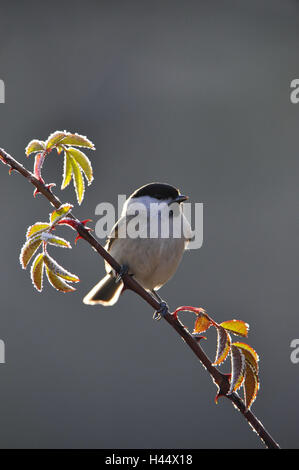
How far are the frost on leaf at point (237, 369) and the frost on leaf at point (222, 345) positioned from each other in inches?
0.5

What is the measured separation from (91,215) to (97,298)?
69.5 inches

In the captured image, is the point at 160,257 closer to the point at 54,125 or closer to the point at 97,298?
the point at 97,298

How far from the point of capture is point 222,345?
84 cm

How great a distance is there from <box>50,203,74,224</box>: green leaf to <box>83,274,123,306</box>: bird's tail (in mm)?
1335

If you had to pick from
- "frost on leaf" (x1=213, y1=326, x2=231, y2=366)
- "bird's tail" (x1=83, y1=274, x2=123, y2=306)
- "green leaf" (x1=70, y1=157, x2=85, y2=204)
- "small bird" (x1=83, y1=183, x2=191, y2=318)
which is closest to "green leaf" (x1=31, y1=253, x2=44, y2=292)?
"green leaf" (x1=70, y1=157, x2=85, y2=204)

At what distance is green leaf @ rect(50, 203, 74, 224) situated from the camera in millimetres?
825

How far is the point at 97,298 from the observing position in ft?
7.16

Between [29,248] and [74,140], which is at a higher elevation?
[74,140]

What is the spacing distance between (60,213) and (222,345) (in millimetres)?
323

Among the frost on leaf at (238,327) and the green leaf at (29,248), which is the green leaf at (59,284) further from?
the frost on leaf at (238,327)

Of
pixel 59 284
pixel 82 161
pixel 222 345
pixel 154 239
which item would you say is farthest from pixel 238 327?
pixel 154 239

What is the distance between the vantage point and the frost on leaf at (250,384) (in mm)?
809

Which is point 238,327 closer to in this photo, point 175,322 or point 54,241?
point 175,322

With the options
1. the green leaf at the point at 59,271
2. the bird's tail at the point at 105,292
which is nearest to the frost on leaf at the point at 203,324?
the green leaf at the point at 59,271
